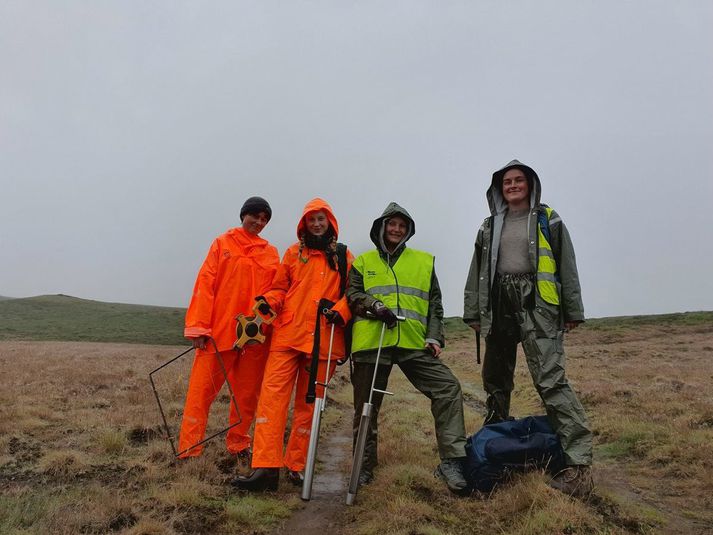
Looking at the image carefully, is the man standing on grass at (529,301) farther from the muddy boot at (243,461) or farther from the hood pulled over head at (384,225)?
the muddy boot at (243,461)

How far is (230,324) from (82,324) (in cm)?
6633

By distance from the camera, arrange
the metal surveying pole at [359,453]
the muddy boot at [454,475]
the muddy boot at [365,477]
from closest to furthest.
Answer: the metal surveying pole at [359,453], the muddy boot at [454,475], the muddy boot at [365,477]

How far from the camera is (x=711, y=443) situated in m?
6.27

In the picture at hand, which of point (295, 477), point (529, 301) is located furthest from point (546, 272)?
point (295, 477)

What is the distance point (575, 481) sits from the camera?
Answer: 4.63m

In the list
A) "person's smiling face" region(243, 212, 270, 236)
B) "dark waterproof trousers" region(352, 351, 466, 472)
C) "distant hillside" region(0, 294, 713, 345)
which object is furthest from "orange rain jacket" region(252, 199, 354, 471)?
"distant hillside" region(0, 294, 713, 345)

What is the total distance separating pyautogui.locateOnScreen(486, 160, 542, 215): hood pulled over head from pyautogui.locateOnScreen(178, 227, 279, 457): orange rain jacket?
2944 mm

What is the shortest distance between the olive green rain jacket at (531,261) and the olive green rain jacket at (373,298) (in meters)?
0.36

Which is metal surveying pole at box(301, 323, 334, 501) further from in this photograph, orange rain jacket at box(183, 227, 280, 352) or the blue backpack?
the blue backpack

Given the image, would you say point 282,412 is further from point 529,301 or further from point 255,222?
point 529,301

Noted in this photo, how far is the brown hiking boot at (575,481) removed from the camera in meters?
4.55

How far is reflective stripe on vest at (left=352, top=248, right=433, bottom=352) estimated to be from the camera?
5.38 metres

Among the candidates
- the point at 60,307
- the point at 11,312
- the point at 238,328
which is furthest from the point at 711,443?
the point at 60,307

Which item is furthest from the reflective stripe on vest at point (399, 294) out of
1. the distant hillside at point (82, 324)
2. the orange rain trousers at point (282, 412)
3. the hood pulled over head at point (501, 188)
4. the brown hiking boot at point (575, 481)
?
the distant hillside at point (82, 324)
